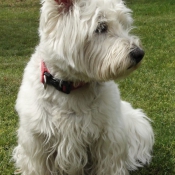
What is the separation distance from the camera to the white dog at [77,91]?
10.2 feet

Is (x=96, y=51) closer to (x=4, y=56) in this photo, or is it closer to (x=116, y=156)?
(x=116, y=156)

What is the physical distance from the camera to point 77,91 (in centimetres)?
343

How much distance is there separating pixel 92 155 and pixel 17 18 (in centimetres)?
1141

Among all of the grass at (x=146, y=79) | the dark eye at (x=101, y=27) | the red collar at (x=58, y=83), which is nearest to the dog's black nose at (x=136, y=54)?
the dark eye at (x=101, y=27)

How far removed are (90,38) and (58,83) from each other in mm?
501

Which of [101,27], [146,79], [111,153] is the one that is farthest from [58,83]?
[146,79]

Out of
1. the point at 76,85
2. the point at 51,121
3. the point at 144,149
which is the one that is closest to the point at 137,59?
the point at 76,85

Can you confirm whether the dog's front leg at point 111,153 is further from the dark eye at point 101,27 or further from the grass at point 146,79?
the dark eye at point 101,27

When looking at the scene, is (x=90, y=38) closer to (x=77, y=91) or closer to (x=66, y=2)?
(x=66, y=2)

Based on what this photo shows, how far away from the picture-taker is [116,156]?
3.78 metres

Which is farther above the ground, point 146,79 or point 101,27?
point 101,27

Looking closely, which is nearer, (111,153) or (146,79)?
A: (111,153)

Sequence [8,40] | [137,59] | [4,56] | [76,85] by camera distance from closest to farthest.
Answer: [137,59]
[76,85]
[4,56]
[8,40]

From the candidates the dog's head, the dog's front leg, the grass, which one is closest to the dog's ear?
the dog's head
